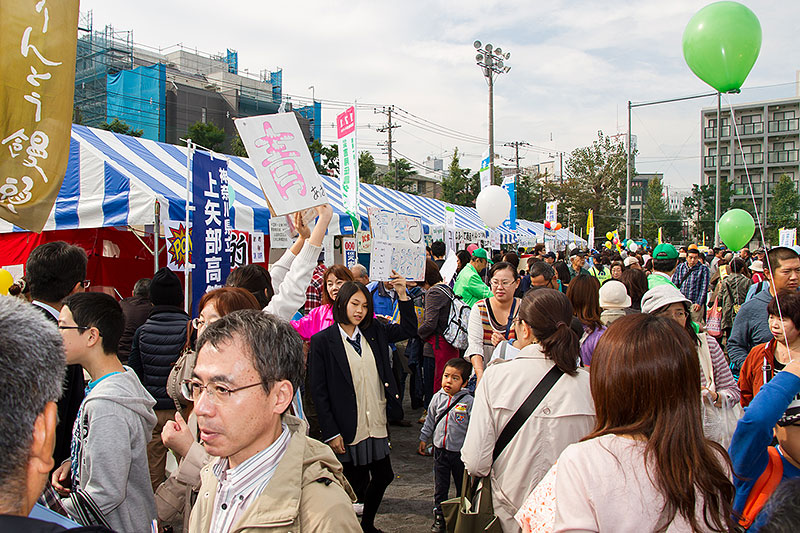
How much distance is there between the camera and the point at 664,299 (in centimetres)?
327

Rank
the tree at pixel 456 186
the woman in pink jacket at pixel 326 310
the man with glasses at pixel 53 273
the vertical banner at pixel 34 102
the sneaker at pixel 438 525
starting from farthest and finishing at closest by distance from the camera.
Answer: the tree at pixel 456 186 < the woman in pink jacket at pixel 326 310 < the sneaker at pixel 438 525 < the man with glasses at pixel 53 273 < the vertical banner at pixel 34 102

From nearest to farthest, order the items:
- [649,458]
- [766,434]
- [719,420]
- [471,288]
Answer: [649,458] < [766,434] < [719,420] < [471,288]

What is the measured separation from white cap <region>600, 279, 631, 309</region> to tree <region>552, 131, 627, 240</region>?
1632 inches

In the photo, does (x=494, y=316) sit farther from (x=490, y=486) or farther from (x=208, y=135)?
(x=208, y=135)

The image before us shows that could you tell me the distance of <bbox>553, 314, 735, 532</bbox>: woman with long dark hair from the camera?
1.39 m

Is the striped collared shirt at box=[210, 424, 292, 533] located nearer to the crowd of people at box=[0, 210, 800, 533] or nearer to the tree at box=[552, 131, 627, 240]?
the crowd of people at box=[0, 210, 800, 533]

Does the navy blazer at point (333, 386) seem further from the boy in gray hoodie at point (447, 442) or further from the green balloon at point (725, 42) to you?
the green balloon at point (725, 42)

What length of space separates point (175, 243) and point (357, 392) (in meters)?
3.86

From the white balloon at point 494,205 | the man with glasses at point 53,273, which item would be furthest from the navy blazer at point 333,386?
the white balloon at point 494,205

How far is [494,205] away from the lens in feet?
A: 34.9

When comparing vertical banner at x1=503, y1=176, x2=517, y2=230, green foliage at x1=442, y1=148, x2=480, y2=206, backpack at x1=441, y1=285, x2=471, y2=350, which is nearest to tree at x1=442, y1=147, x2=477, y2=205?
green foliage at x1=442, y1=148, x2=480, y2=206

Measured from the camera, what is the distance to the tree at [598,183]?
141 ft

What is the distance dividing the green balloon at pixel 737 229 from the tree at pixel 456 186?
3106 centimetres

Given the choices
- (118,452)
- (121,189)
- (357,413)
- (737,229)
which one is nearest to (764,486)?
(357,413)
